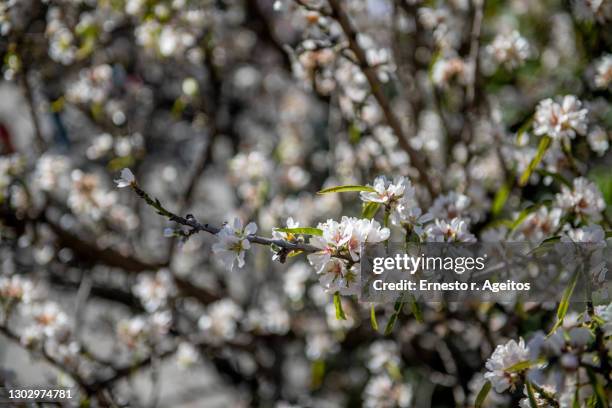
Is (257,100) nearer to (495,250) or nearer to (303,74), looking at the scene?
(303,74)

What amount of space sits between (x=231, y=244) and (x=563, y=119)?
0.65 metres

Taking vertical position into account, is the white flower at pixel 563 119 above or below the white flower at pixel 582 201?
above

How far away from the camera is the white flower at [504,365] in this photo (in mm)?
806

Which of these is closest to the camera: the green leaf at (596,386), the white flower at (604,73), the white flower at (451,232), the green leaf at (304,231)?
the green leaf at (596,386)

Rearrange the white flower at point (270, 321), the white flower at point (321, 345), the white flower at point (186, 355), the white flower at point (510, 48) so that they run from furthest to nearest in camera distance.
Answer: the white flower at point (270, 321) < the white flower at point (321, 345) < the white flower at point (186, 355) < the white flower at point (510, 48)

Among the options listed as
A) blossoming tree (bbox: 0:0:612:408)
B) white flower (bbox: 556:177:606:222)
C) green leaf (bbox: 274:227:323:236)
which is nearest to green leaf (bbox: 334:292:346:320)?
blossoming tree (bbox: 0:0:612:408)

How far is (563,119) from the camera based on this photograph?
3.52ft

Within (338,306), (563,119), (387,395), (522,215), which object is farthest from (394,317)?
(387,395)

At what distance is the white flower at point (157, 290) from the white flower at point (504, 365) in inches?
45.6

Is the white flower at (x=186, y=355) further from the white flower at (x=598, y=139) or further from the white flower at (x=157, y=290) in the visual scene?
the white flower at (x=598, y=139)

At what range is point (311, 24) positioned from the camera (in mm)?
1317

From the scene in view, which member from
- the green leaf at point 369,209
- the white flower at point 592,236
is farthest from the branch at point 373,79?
the white flower at point 592,236

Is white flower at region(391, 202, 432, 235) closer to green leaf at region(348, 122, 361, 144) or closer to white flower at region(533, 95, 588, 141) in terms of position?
white flower at region(533, 95, 588, 141)

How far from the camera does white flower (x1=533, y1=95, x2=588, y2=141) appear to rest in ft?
3.48
